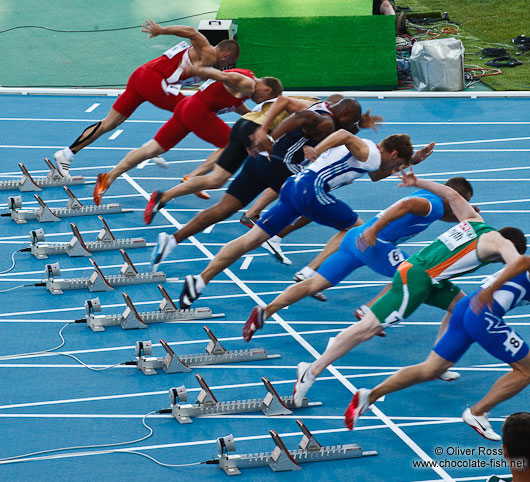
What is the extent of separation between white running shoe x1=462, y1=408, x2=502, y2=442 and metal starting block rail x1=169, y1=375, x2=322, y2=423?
48.2 inches

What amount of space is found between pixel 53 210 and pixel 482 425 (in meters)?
5.36

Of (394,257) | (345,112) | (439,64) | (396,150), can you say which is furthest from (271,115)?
(439,64)

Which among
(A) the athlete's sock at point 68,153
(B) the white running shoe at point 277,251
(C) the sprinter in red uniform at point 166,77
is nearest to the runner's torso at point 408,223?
(B) the white running shoe at point 277,251

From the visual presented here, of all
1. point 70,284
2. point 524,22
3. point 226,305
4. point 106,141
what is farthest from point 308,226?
point 524,22

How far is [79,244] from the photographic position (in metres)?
9.11

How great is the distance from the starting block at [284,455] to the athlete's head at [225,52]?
4720 millimetres

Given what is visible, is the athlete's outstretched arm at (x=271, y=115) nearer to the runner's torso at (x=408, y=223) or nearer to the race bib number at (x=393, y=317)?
the runner's torso at (x=408, y=223)

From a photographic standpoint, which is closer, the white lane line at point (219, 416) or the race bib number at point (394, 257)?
the white lane line at point (219, 416)

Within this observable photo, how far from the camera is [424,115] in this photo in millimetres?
12953

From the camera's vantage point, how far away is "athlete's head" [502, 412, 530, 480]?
13.8 ft

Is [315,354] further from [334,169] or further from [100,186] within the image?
[100,186]

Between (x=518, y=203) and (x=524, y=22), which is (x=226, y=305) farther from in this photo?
(x=524, y=22)

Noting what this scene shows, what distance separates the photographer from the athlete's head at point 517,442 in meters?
4.20

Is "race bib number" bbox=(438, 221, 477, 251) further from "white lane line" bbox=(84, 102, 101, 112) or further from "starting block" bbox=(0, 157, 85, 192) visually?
"white lane line" bbox=(84, 102, 101, 112)
